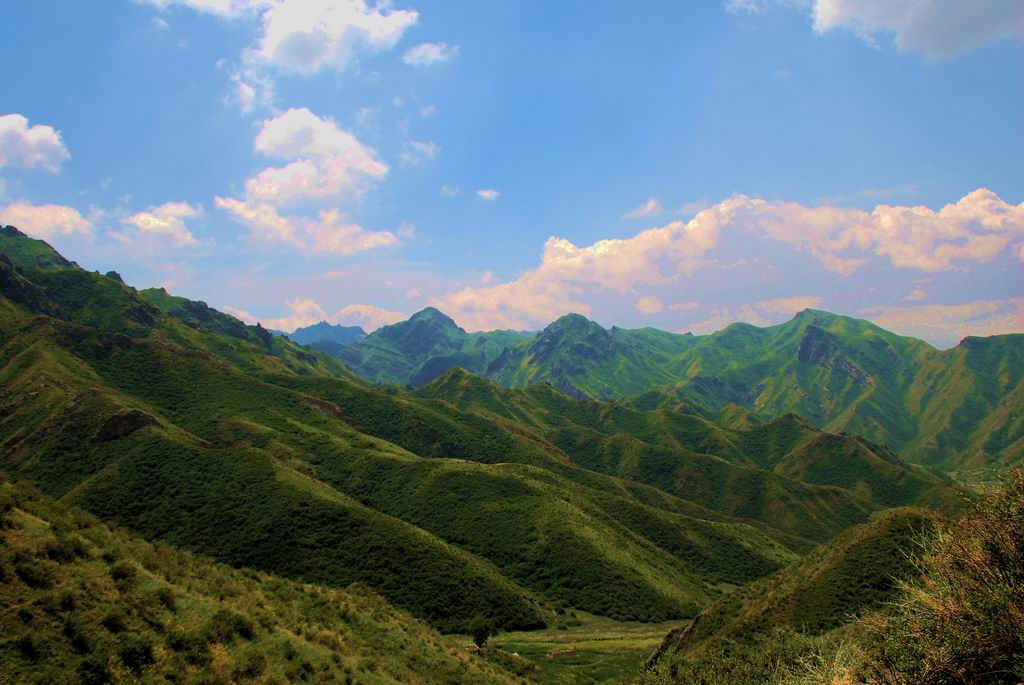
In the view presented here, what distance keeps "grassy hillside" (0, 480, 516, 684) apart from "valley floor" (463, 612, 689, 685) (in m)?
25.7

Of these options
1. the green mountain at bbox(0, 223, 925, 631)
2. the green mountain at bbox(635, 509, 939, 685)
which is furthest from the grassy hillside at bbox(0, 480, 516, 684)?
the green mountain at bbox(0, 223, 925, 631)

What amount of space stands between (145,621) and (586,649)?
240ft

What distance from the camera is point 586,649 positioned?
288ft

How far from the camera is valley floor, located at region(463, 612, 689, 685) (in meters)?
70.9

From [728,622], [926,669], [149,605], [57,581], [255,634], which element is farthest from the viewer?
[728,622]

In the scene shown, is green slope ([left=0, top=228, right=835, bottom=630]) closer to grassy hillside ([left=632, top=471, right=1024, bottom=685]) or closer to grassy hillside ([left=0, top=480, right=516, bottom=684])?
grassy hillside ([left=0, top=480, right=516, bottom=684])

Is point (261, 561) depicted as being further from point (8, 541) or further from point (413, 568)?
point (8, 541)

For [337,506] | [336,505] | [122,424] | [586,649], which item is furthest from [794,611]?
[122,424]

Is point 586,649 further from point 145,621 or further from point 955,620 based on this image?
point 145,621

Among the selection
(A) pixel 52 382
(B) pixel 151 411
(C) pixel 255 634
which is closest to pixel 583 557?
(C) pixel 255 634

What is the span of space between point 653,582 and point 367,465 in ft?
285

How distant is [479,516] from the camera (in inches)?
5763

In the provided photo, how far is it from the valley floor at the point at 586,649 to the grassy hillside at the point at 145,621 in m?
25.7

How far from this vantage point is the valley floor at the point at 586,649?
70.9 meters
